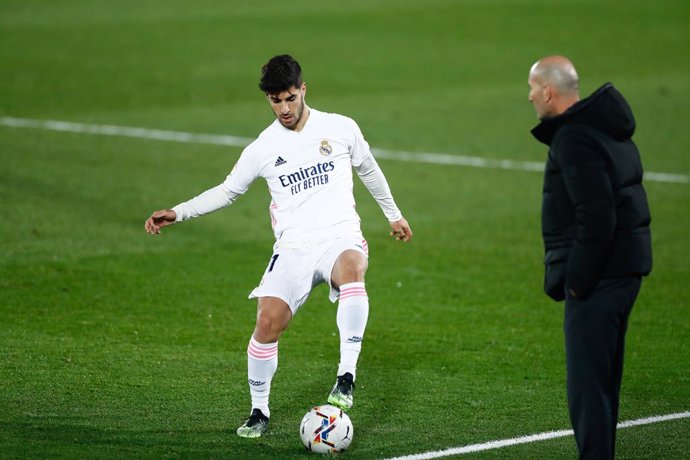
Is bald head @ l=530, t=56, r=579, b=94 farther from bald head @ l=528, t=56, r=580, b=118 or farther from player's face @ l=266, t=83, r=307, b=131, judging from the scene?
player's face @ l=266, t=83, r=307, b=131

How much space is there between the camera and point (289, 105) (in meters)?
8.15

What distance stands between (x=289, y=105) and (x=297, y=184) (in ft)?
1.80

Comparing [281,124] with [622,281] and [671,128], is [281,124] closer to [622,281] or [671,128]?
[622,281]

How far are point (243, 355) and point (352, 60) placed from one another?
16581 mm

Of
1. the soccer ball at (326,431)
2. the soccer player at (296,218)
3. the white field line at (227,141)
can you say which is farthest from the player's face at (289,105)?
the white field line at (227,141)

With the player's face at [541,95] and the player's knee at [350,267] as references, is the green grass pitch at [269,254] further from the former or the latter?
the player's face at [541,95]

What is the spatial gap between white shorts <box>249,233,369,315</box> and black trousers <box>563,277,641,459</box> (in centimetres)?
204

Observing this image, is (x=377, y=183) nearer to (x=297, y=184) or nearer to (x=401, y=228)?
(x=401, y=228)

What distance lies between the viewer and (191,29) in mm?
28906

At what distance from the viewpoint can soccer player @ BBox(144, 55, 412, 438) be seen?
8.01 meters

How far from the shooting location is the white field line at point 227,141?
17.8 m

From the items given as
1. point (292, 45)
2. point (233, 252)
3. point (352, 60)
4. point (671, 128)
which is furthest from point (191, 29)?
point (233, 252)

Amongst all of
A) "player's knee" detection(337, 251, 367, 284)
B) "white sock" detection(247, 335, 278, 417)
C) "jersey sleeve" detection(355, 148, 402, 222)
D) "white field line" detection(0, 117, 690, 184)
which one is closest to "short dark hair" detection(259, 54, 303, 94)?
"jersey sleeve" detection(355, 148, 402, 222)

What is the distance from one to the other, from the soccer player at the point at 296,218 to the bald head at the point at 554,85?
205cm
